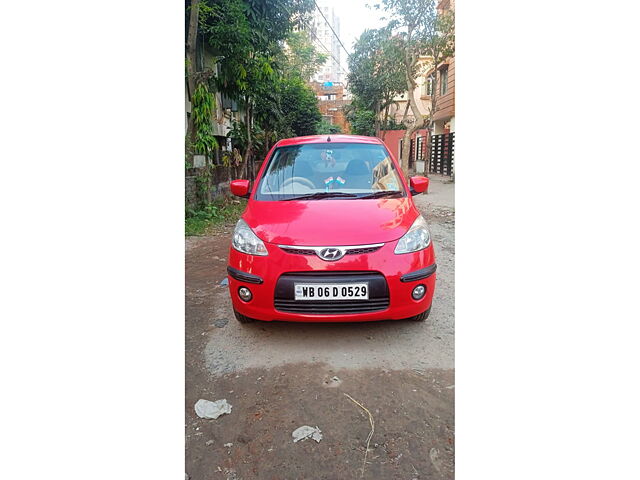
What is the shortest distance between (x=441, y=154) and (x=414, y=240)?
12.7 m

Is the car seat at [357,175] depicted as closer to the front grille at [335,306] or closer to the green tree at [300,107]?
the front grille at [335,306]

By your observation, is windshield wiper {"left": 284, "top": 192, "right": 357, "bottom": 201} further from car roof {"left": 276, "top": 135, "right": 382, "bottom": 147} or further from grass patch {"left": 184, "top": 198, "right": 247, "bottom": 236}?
grass patch {"left": 184, "top": 198, "right": 247, "bottom": 236}

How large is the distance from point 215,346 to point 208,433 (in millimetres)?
837

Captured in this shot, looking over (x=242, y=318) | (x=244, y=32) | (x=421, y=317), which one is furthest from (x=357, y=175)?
(x=244, y=32)

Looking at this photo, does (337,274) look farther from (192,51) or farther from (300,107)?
(300,107)

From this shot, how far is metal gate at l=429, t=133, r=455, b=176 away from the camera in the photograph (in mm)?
12672

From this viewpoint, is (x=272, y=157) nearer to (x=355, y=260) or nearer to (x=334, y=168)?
(x=334, y=168)

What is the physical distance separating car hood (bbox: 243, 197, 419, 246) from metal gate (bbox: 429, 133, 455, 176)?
10.6 metres

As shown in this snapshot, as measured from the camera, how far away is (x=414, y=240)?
226 cm

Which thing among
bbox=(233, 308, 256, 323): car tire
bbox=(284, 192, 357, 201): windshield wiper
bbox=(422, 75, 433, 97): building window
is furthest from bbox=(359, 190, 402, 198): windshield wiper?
bbox=(422, 75, 433, 97): building window

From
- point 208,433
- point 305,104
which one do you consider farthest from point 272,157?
point 305,104

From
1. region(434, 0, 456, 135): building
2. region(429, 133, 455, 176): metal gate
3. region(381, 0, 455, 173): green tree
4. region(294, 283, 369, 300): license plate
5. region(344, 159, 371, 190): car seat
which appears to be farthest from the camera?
region(429, 133, 455, 176): metal gate

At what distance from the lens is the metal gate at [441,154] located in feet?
41.6

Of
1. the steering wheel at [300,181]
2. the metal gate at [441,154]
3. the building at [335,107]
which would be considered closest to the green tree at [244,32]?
the steering wheel at [300,181]
